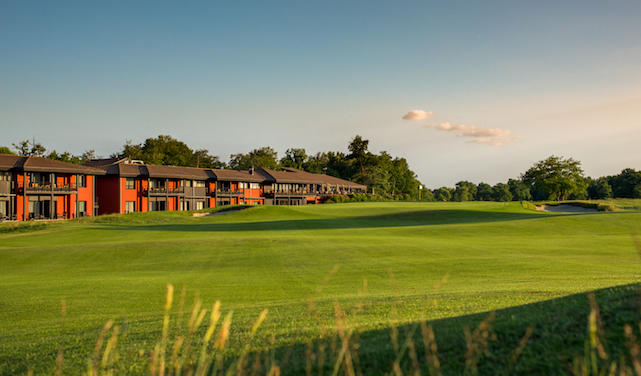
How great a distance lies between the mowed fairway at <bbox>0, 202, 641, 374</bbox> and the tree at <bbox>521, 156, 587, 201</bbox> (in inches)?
1938

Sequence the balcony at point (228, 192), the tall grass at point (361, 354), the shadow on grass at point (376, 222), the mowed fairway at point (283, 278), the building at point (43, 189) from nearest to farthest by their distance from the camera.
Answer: the tall grass at point (361, 354)
the mowed fairway at point (283, 278)
the shadow on grass at point (376, 222)
the building at point (43, 189)
the balcony at point (228, 192)

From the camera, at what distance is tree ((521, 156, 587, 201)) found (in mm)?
69688

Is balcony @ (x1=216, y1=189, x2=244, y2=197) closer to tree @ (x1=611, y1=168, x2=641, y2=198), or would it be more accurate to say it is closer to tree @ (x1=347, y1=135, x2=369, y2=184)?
tree @ (x1=347, y1=135, x2=369, y2=184)

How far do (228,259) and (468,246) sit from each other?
10.8 m

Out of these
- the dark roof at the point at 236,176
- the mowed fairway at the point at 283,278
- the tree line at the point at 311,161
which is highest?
the tree line at the point at 311,161

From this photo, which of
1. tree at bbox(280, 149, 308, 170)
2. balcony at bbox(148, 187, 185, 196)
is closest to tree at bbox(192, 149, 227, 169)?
tree at bbox(280, 149, 308, 170)

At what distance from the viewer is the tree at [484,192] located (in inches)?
5129

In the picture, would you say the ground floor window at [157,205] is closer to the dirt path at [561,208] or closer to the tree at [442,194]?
the dirt path at [561,208]

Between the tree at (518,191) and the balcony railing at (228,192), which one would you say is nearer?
the balcony railing at (228,192)

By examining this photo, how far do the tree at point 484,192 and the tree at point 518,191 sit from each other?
6326 millimetres

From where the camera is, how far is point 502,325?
3.92 m

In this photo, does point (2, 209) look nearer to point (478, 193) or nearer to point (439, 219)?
point (439, 219)

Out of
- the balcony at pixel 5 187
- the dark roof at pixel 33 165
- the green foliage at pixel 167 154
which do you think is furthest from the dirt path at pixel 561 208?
the green foliage at pixel 167 154

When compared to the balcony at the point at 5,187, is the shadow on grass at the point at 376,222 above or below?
below
